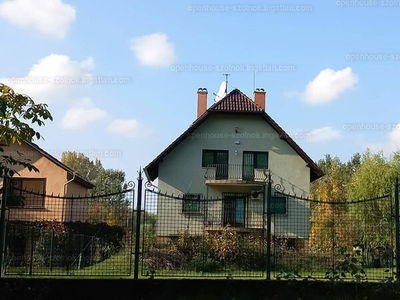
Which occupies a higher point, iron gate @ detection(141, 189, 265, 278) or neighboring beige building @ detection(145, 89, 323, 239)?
neighboring beige building @ detection(145, 89, 323, 239)

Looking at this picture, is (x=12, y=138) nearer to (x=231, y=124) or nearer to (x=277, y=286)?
(x=277, y=286)

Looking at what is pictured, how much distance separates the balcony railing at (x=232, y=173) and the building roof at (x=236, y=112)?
2.25 metres

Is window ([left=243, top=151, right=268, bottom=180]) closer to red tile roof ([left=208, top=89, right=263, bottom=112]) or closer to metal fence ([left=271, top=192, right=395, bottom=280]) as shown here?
red tile roof ([left=208, top=89, right=263, bottom=112])

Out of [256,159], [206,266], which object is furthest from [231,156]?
[206,266]

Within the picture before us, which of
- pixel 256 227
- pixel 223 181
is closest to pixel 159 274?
pixel 256 227

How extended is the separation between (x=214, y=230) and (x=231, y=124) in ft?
33.0

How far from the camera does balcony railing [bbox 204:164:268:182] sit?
29.6m

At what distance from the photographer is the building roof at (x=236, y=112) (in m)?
29.2

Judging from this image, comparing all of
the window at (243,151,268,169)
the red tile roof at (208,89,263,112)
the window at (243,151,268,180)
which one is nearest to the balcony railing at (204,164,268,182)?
the window at (243,151,268,180)

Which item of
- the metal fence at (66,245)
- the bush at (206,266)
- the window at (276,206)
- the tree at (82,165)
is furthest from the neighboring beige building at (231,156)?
the tree at (82,165)

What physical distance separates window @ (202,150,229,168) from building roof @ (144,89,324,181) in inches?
66.6

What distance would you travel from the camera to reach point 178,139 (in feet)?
95.2

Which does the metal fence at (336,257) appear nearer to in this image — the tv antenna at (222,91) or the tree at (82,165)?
the tv antenna at (222,91)

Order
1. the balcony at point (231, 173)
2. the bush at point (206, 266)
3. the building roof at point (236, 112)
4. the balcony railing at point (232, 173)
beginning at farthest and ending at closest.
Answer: the balcony railing at point (232, 173) → the balcony at point (231, 173) → the building roof at point (236, 112) → the bush at point (206, 266)
